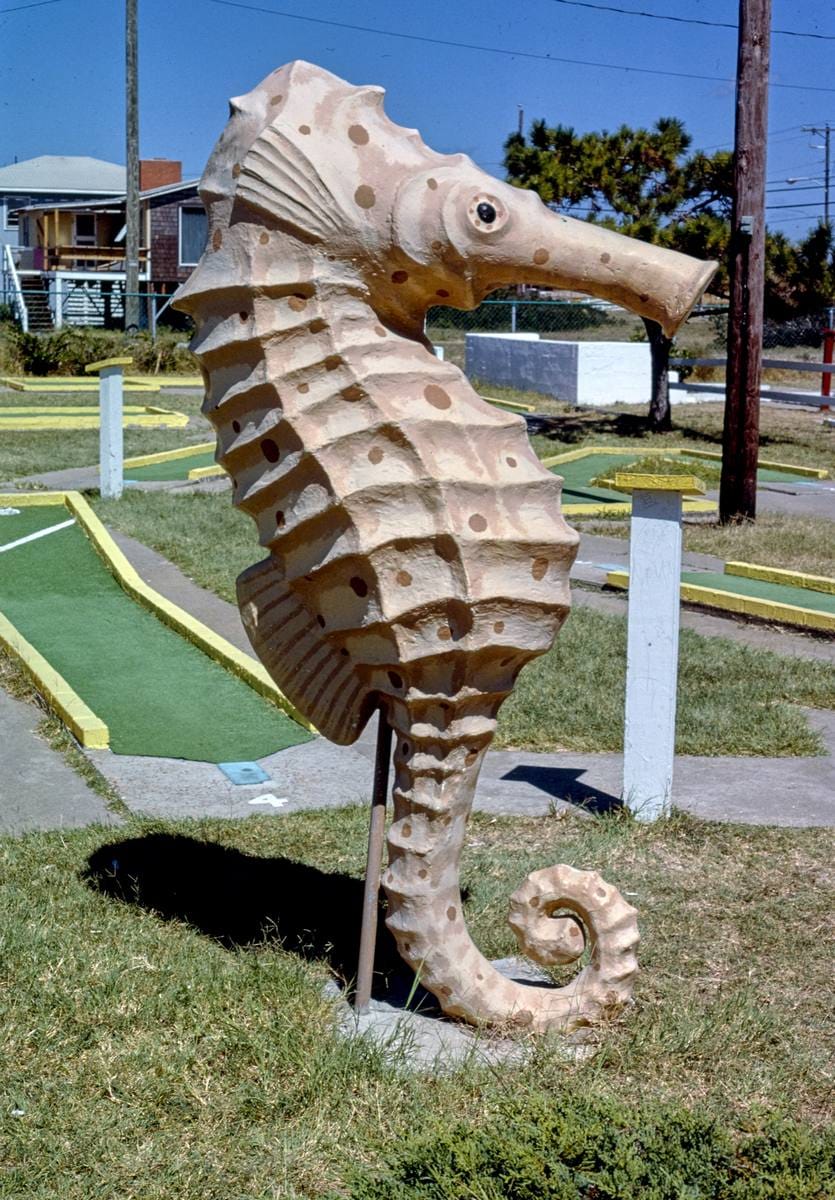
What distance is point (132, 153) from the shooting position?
1353 inches

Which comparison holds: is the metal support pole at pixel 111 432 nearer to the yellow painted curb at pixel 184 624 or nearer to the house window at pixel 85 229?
the yellow painted curb at pixel 184 624

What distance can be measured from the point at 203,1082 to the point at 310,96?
272 cm

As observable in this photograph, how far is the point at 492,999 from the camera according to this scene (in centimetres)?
445

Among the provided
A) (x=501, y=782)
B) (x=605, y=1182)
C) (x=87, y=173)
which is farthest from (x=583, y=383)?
(x=87, y=173)

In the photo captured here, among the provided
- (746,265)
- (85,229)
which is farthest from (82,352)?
(85,229)

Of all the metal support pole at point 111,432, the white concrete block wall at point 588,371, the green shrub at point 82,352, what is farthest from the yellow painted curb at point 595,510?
the green shrub at point 82,352

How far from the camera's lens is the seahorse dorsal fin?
408cm

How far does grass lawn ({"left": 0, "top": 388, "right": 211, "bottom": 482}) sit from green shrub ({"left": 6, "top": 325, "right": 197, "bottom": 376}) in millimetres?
4282

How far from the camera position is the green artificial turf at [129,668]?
7863mm

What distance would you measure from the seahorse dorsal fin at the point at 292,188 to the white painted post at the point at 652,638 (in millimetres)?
2940

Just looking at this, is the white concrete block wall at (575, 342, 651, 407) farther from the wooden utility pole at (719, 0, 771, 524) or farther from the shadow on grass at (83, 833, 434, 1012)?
the shadow on grass at (83, 833, 434, 1012)

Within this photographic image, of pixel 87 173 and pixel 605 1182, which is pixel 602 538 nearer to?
pixel 605 1182

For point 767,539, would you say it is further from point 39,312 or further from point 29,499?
point 39,312

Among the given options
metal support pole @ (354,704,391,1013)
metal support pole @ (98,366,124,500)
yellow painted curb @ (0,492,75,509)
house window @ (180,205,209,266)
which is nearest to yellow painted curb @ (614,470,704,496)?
metal support pole @ (354,704,391,1013)
